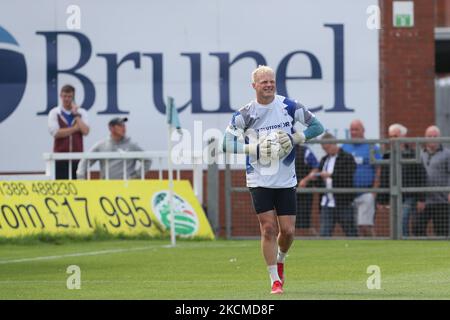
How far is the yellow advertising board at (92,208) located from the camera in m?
23.9

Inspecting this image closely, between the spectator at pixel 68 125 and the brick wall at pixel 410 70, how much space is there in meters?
5.57

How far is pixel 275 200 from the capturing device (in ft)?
47.2

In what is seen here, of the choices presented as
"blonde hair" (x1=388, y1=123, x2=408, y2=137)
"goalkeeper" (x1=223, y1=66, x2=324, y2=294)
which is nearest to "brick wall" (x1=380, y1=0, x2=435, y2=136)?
"blonde hair" (x1=388, y1=123, x2=408, y2=137)

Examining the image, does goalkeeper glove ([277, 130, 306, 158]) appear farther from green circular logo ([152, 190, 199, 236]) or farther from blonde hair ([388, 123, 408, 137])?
blonde hair ([388, 123, 408, 137])

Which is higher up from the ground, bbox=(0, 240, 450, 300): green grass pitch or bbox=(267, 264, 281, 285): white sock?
bbox=(267, 264, 281, 285): white sock

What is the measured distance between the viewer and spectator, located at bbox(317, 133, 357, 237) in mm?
24000

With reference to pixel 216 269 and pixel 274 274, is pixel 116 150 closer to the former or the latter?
pixel 216 269

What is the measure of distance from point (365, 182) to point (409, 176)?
723 millimetres

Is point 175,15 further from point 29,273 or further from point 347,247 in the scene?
point 29,273

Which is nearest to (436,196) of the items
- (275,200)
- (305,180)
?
(305,180)

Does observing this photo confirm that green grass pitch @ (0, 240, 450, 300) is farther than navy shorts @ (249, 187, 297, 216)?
No

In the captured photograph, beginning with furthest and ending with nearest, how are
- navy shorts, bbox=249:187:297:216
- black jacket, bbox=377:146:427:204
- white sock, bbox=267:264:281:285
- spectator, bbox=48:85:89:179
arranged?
1. spectator, bbox=48:85:89:179
2. black jacket, bbox=377:146:427:204
3. navy shorts, bbox=249:187:297:216
4. white sock, bbox=267:264:281:285

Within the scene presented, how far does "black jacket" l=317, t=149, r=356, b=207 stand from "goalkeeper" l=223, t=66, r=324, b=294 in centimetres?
972

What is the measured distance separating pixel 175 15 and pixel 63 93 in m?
3.06
